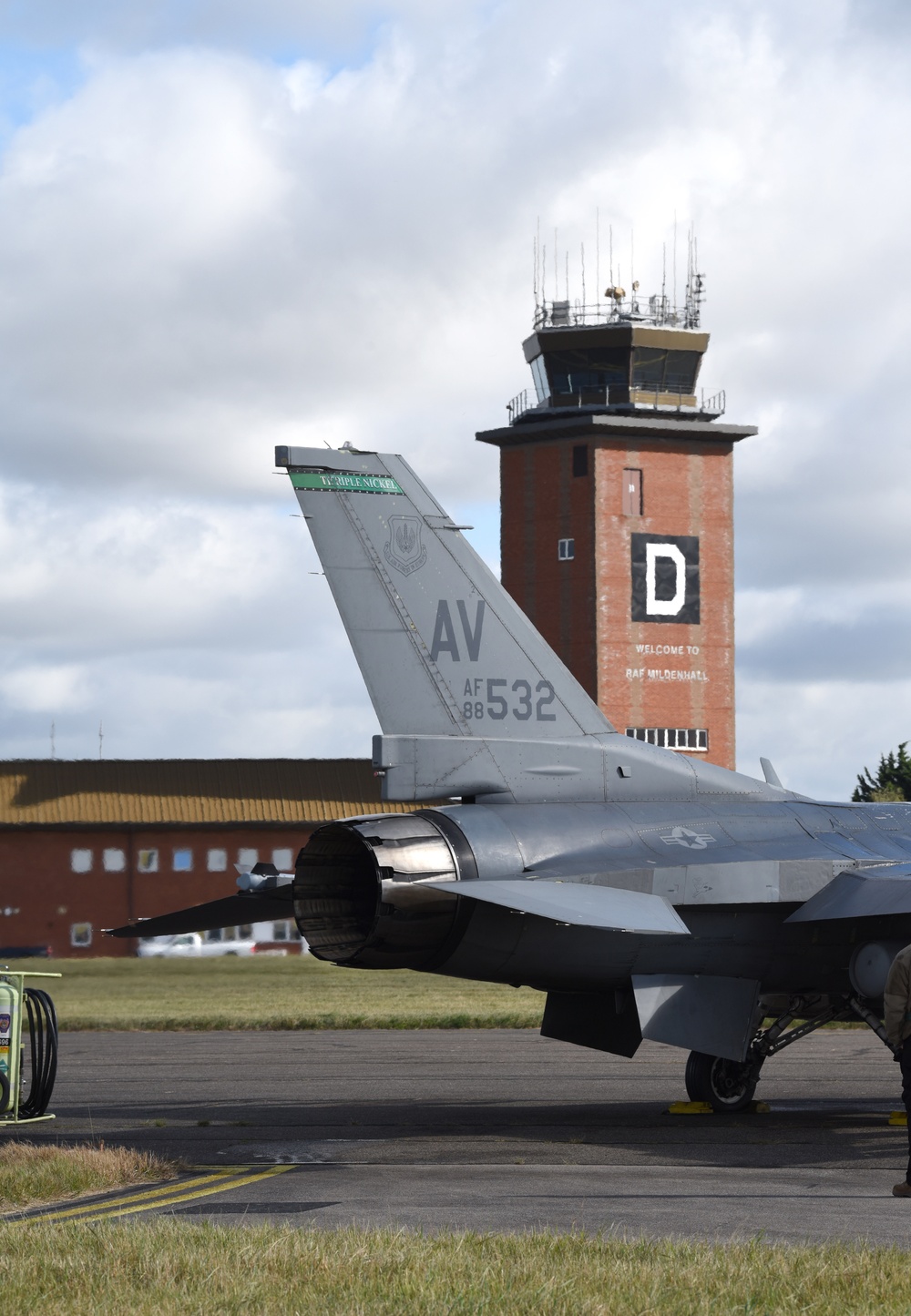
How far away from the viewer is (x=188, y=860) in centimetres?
6625

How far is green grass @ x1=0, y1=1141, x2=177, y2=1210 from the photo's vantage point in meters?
11.6

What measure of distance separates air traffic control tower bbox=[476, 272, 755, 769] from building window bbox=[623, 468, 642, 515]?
0.09 meters

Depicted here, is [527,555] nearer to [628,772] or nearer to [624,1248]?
[628,772]

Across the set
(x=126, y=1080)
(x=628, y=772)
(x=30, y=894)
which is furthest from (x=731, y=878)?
(x=30, y=894)

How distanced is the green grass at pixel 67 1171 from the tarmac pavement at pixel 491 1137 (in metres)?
0.37

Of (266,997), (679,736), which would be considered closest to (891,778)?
(679,736)

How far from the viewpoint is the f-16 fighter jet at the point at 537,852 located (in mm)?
14281

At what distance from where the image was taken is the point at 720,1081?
54.9ft

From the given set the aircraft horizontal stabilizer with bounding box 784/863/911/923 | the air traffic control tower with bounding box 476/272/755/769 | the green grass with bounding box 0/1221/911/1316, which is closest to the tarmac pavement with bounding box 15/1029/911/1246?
the green grass with bounding box 0/1221/911/1316

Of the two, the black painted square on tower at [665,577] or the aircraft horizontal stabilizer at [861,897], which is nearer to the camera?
the aircraft horizontal stabilizer at [861,897]

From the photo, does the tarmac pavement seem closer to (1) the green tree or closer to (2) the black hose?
(2) the black hose

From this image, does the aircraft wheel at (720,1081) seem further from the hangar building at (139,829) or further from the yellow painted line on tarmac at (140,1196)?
the hangar building at (139,829)

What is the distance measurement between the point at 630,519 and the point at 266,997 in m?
43.5

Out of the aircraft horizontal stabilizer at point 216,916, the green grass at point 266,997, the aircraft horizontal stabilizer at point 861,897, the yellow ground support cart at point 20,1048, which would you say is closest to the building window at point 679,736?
the green grass at point 266,997
